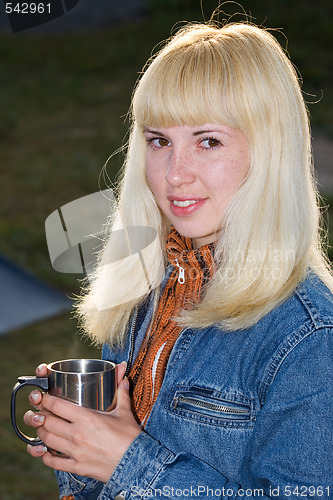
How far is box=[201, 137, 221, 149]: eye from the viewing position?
111cm

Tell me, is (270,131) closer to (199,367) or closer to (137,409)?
(199,367)

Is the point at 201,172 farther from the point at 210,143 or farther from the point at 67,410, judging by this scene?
the point at 67,410

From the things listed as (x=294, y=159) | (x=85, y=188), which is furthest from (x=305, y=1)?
(x=294, y=159)

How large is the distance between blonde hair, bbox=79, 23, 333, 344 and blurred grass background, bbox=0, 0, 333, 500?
2.24 m

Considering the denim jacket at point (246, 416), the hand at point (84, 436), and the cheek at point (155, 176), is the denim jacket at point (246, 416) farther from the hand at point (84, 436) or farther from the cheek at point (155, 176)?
the cheek at point (155, 176)

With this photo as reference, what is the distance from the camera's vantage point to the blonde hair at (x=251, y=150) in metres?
1.09

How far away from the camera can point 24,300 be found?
13.5ft

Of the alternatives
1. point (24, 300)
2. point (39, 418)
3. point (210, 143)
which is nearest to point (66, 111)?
point (24, 300)

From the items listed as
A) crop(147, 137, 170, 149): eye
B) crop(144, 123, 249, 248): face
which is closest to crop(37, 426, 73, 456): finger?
crop(144, 123, 249, 248): face

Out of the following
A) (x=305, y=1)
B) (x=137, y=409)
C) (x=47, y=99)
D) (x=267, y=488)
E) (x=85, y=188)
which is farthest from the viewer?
(x=305, y=1)

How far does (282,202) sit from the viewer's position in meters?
1.13

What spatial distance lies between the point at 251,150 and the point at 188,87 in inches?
5.8

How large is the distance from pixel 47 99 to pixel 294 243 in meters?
6.87

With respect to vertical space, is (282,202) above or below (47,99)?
above
